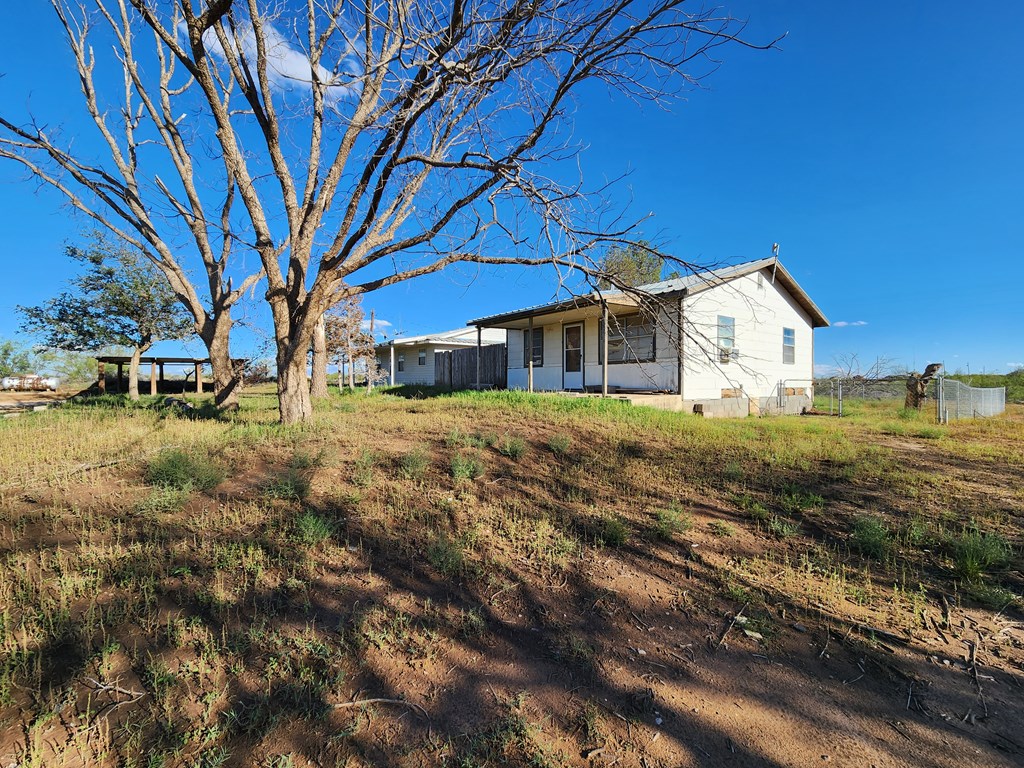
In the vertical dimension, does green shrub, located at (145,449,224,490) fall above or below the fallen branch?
above

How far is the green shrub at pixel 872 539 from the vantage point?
362 centimetres

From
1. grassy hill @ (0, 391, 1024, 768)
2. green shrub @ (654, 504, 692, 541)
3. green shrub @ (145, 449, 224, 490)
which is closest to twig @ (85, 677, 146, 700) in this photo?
grassy hill @ (0, 391, 1024, 768)

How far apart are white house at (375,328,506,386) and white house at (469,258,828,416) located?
347 inches

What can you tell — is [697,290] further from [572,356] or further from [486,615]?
[486,615]

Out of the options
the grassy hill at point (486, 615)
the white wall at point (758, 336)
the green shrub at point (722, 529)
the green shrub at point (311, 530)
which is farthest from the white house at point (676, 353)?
the green shrub at point (311, 530)

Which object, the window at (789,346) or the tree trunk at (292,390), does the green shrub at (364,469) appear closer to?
the tree trunk at (292,390)

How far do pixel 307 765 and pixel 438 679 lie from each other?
0.66 meters

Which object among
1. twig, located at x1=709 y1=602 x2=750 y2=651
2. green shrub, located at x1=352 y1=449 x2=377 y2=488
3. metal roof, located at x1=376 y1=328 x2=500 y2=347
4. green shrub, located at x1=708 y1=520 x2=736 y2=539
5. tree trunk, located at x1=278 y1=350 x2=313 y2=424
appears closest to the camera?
twig, located at x1=709 y1=602 x2=750 y2=651

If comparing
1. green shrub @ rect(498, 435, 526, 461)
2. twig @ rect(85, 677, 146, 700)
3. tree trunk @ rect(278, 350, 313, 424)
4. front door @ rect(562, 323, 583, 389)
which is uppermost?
front door @ rect(562, 323, 583, 389)

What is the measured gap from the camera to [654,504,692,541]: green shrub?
387 cm

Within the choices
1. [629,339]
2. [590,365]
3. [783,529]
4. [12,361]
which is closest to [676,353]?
[629,339]

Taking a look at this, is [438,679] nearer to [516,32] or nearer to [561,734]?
[561,734]

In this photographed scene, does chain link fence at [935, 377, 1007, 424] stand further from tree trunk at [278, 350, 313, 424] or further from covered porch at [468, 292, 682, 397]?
tree trunk at [278, 350, 313, 424]

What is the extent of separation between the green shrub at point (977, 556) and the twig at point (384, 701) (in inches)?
156
